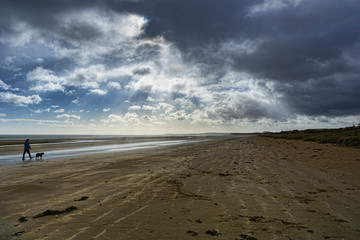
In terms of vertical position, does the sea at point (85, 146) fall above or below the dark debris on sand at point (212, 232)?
below

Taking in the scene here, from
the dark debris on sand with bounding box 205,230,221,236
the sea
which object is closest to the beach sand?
the dark debris on sand with bounding box 205,230,221,236

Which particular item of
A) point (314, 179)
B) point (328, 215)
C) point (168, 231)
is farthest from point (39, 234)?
point (314, 179)

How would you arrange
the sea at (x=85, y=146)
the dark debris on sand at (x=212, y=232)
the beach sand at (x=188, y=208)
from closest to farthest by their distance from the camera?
the dark debris on sand at (x=212, y=232), the beach sand at (x=188, y=208), the sea at (x=85, y=146)

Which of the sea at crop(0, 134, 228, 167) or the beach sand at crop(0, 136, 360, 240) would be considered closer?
the beach sand at crop(0, 136, 360, 240)

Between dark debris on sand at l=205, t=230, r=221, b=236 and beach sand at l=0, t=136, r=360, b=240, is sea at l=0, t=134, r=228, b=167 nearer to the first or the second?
beach sand at l=0, t=136, r=360, b=240

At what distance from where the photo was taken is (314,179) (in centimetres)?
841

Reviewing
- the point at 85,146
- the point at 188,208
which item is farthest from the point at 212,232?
the point at 85,146

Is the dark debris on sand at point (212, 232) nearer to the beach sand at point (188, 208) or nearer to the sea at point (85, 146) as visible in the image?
the beach sand at point (188, 208)

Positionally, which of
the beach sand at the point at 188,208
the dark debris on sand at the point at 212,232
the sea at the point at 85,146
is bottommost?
the sea at the point at 85,146

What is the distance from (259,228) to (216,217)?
99 cm

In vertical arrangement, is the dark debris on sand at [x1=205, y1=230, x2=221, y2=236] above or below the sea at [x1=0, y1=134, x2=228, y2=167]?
above

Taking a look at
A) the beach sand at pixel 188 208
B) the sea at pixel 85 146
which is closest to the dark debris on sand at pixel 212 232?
the beach sand at pixel 188 208

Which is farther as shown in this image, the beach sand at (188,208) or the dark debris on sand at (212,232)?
the beach sand at (188,208)

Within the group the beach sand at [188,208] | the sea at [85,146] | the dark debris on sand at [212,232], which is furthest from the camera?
the sea at [85,146]
